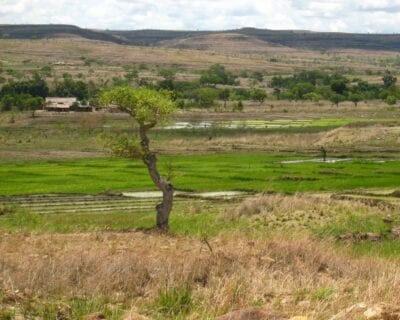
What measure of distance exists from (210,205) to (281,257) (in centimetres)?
2305

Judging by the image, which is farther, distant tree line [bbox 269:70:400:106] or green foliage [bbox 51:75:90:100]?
distant tree line [bbox 269:70:400:106]

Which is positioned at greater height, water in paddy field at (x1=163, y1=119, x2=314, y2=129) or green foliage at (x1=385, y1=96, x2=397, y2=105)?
green foliage at (x1=385, y1=96, x2=397, y2=105)

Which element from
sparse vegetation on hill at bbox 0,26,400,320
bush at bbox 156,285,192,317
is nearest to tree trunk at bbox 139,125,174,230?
sparse vegetation on hill at bbox 0,26,400,320

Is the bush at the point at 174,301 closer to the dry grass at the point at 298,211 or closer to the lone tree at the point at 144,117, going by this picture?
the lone tree at the point at 144,117

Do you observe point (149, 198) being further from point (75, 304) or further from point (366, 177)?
point (75, 304)

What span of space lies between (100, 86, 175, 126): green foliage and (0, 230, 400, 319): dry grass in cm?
1084

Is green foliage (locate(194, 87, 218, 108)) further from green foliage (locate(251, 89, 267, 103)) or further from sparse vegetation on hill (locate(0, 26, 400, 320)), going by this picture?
sparse vegetation on hill (locate(0, 26, 400, 320))

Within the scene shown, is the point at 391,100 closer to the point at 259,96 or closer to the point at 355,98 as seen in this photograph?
the point at 355,98

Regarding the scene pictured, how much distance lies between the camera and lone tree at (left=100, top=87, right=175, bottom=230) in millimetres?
24188

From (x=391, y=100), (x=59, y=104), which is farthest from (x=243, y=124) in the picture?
(x=391, y=100)

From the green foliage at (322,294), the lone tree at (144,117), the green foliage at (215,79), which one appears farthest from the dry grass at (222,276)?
the green foliage at (215,79)

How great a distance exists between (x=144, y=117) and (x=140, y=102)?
1.62 feet

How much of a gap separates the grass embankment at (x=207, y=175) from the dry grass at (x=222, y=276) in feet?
79.6

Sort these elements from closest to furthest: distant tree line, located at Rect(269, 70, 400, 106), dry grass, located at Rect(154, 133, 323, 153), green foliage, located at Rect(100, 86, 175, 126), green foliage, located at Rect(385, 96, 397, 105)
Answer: green foliage, located at Rect(100, 86, 175, 126), dry grass, located at Rect(154, 133, 323, 153), green foliage, located at Rect(385, 96, 397, 105), distant tree line, located at Rect(269, 70, 400, 106)
